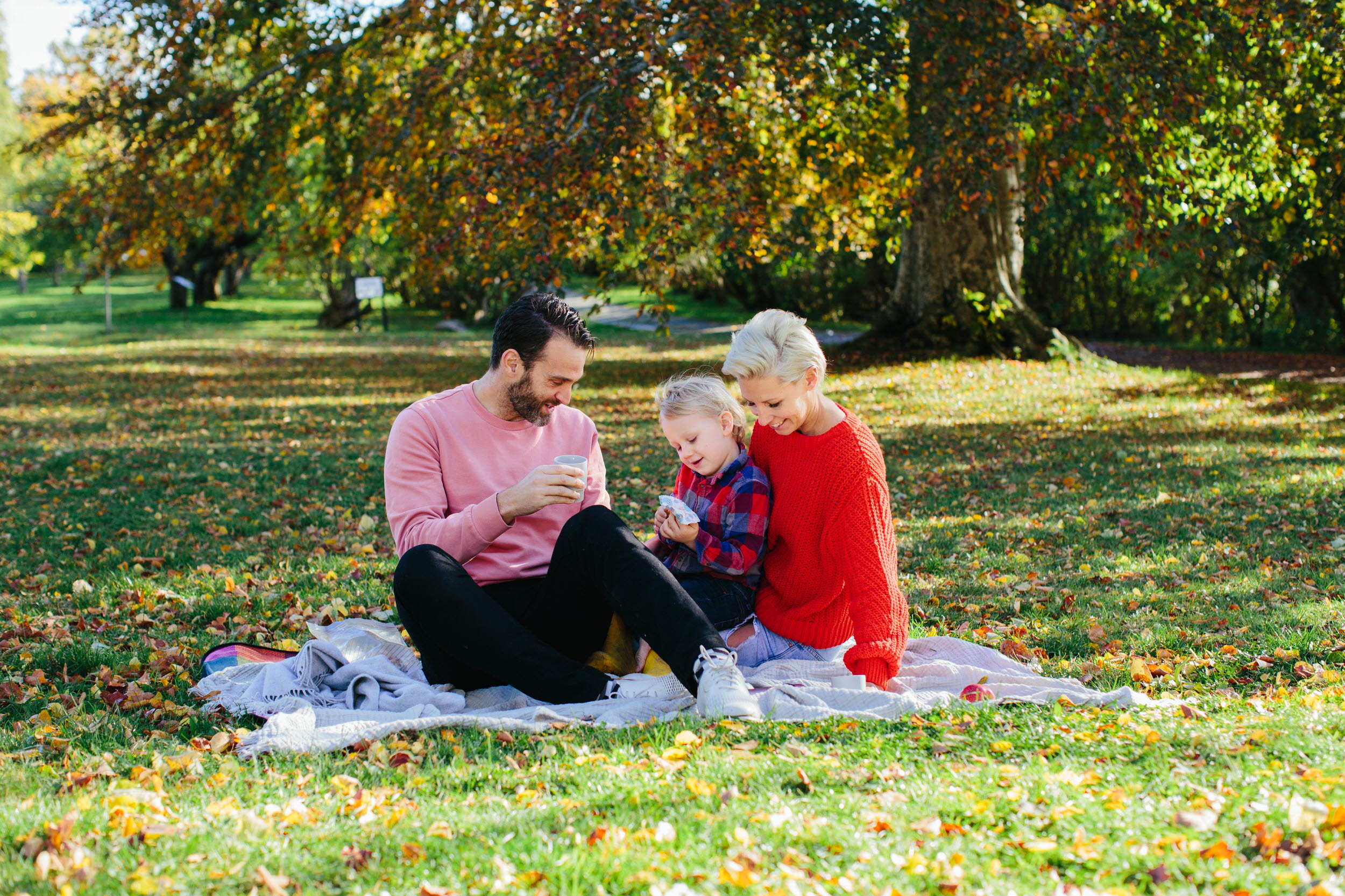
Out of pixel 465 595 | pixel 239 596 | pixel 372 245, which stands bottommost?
pixel 239 596

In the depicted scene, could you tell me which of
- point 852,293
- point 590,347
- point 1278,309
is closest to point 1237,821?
point 590,347

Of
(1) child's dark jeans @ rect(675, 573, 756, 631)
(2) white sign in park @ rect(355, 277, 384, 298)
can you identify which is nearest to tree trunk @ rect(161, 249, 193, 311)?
(2) white sign in park @ rect(355, 277, 384, 298)

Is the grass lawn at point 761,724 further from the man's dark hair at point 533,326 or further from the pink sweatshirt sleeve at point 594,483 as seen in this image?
the man's dark hair at point 533,326

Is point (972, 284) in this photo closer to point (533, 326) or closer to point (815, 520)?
point (815, 520)

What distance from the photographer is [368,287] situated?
2527 centimetres

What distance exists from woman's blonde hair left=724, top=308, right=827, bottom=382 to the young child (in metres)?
0.27

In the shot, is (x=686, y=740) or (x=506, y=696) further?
(x=506, y=696)

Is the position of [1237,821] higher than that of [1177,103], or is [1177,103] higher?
[1177,103]

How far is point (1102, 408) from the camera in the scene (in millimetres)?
11844

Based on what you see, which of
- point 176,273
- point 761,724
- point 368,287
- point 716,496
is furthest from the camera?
point 176,273

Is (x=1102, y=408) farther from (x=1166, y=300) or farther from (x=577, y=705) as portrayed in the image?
(x=1166, y=300)

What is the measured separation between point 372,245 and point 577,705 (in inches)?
1089

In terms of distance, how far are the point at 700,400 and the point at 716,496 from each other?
35 cm

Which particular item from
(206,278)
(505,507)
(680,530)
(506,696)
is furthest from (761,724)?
(206,278)
